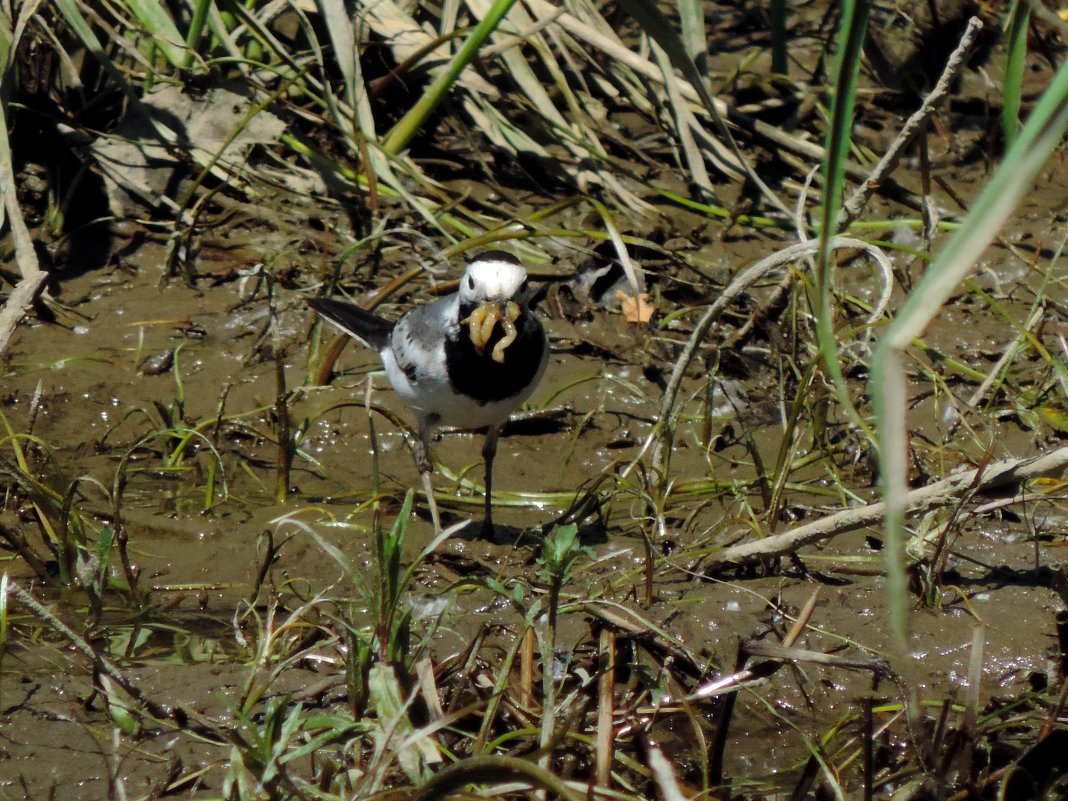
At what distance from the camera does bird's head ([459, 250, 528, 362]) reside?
4.78m

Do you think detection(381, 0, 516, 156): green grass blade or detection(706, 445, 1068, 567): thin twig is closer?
detection(706, 445, 1068, 567): thin twig

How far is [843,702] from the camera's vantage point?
3.82m

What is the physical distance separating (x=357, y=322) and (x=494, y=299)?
93 centimetres

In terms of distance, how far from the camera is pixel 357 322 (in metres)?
5.53

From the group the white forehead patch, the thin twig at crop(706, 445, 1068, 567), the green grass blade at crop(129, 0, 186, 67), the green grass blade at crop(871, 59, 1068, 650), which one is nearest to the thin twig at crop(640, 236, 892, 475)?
the thin twig at crop(706, 445, 1068, 567)

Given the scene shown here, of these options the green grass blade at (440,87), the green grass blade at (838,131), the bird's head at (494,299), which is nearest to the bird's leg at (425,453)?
the bird's head at (494,299)

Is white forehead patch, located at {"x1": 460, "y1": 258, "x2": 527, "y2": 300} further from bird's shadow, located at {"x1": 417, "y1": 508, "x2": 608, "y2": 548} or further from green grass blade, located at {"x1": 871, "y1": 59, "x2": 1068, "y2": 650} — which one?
green grass blade, located at {"x1": 871, "y1": 59, "x2": 1068, "y2": 650}

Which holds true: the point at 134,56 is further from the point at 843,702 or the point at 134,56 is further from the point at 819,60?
the point at 843,702

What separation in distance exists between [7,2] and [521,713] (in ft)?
15.1

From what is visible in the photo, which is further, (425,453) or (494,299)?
(425,453)

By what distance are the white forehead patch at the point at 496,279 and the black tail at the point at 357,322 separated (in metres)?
0.73

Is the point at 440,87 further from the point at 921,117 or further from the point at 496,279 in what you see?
the point at 921,117

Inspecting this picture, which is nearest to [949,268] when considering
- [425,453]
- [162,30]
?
[425,453]

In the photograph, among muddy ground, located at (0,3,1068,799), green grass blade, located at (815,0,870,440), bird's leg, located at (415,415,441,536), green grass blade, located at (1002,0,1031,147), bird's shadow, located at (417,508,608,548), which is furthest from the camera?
bird's leg, located at (415,415,441,536)
